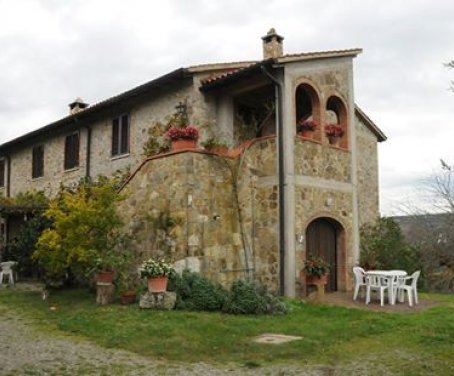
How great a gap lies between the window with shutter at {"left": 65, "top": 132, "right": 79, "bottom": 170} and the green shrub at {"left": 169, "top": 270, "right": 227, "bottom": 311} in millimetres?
9721

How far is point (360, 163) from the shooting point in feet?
64.3

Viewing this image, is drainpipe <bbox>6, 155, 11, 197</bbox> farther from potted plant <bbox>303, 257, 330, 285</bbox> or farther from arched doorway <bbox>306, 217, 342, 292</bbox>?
potted plant <bbox>303, 257, 330, 285</bbox>

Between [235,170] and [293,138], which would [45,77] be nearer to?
[235,170]

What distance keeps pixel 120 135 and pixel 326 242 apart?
7.44 meters

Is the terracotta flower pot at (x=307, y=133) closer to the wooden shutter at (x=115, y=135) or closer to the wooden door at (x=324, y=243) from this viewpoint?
the wooden door at (x=324, y=243)

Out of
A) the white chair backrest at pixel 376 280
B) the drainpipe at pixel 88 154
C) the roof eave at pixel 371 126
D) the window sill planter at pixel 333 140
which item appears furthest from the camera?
the roof eave at pixel 371 126

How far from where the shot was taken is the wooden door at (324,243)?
1297 cm

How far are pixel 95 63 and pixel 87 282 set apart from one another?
5679 mm

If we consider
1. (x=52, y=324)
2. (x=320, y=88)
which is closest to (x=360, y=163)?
(x=320, y=88)

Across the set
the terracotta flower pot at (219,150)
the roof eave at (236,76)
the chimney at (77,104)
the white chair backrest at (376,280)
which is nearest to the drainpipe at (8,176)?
the chimney at (77,104)

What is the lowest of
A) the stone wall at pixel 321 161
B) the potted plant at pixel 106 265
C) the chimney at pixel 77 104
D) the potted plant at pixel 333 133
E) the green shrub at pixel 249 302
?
the green shrub at pixel 249 302

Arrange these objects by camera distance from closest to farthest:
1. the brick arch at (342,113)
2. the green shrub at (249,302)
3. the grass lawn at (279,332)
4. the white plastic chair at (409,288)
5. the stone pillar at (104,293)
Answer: the grass lawn at (279,332), the green shrub at (249,302), the stone pillar at (104,293), the white plastic chair at (409,288), the brick arch at (342,113)

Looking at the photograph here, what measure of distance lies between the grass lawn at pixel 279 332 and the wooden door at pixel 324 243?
2.16m

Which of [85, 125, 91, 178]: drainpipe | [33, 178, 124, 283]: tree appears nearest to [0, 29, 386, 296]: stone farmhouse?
[33, 178, 124, 283]: tree
